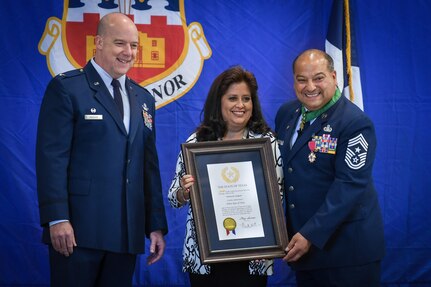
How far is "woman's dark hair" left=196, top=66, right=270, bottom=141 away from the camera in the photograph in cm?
293

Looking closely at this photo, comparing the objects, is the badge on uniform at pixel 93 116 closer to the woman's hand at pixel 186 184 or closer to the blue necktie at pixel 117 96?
the blue necktie at pixel 117 96

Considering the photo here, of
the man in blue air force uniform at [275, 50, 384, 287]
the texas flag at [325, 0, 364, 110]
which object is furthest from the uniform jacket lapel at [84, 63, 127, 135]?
the texas flag at [325, 0, 364, 110]

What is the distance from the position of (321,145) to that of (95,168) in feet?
3.32

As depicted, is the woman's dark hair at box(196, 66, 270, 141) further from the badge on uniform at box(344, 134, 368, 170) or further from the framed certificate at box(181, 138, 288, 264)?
the badge on uniform at box(344, 134, 368, 170)

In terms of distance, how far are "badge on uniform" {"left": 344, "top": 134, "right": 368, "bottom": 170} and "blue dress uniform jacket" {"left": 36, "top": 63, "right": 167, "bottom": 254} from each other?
0.97m

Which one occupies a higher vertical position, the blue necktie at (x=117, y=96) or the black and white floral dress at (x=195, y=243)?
the blue necktie at (x=117, y=96)

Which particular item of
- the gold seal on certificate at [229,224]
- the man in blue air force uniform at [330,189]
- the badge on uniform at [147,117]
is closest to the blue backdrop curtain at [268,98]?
the badge on uniform at [147,117]

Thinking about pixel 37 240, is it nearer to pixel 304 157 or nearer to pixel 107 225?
pixel 107 225

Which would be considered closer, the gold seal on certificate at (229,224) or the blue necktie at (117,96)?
the gold seal on certificate at (229,224)

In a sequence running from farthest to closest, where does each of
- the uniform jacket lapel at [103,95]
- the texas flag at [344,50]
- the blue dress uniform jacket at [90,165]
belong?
1. the texas flag at [344,50]
2. the uniform jacket lapel at [103,95]
3. the blue dress uniform jacket at [90,165]

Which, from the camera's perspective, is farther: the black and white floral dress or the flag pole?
the flag pole

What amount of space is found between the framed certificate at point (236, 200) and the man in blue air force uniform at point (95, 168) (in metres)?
0.33

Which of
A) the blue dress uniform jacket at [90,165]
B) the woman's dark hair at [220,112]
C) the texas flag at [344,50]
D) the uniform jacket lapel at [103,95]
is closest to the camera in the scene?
the blue dress uniform jacket at [90,165]

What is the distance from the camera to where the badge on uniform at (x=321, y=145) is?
8.88 ft
